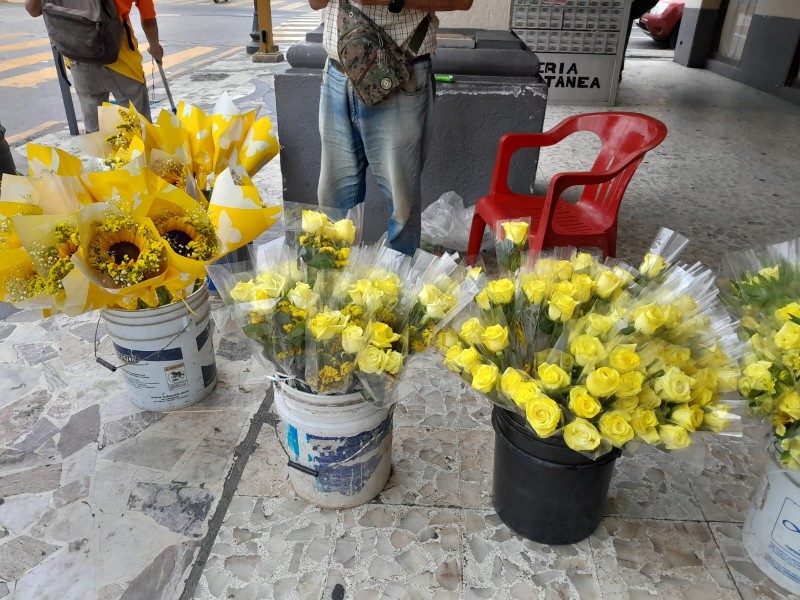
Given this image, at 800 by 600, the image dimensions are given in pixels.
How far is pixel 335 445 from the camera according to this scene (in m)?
1.86

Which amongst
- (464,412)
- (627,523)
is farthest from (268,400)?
(627,523)

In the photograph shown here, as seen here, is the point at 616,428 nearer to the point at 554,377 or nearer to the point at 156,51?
the point at 554,377

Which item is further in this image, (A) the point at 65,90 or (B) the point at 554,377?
(A) the point at 65,90

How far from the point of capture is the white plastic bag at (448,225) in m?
3.74

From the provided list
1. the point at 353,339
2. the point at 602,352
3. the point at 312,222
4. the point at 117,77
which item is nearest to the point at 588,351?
the point at 602,352

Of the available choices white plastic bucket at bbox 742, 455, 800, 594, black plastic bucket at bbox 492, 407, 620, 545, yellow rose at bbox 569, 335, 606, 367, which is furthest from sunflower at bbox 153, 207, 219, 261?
white plastic bucket at bbox 742, 455, 800, 594

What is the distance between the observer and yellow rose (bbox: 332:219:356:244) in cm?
192

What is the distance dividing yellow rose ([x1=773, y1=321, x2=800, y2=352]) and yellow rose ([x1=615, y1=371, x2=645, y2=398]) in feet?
1.30

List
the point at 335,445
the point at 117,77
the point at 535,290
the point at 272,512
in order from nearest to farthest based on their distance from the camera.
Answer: the point at 535,290
the point at 335,445
the point at 272,512
the point at 117,77

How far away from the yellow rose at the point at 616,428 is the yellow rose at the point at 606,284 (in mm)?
372

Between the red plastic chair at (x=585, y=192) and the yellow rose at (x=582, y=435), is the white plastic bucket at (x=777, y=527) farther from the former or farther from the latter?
the red plastic chair at (x=585, y=192)

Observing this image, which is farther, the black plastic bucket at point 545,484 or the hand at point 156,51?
the hand at point 156,51

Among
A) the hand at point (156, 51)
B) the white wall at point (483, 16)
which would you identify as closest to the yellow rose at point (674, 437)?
the white wall at point (483, 16)

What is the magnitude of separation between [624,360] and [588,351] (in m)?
0.09
